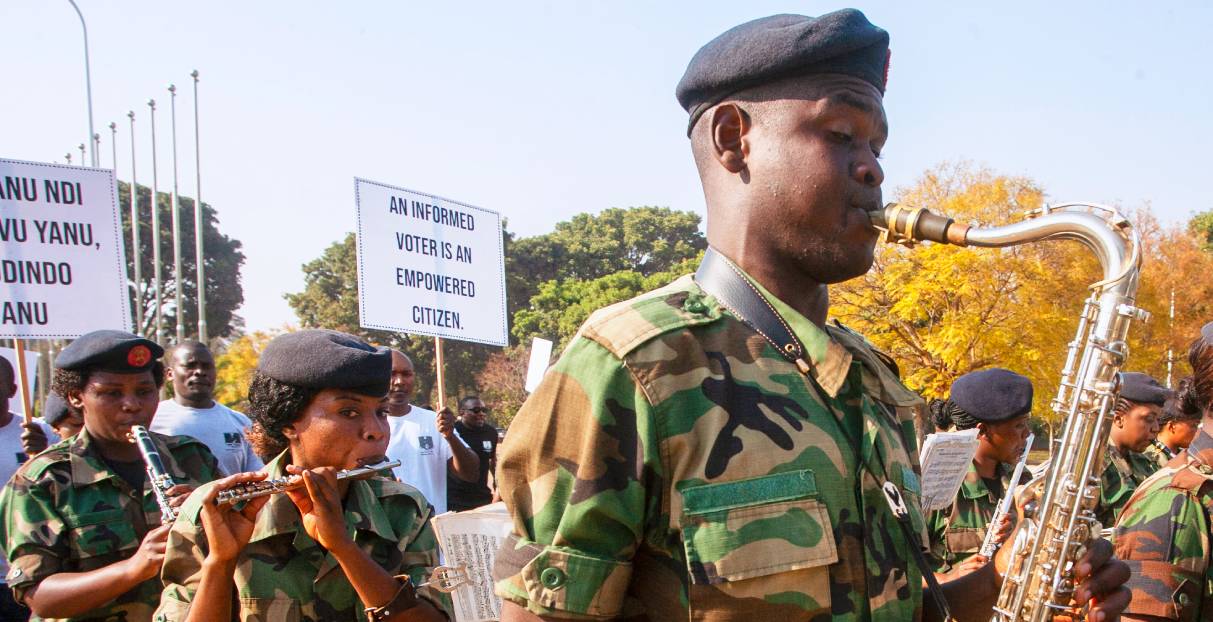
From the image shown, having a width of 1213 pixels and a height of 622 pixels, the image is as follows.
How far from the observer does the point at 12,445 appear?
21.0ft

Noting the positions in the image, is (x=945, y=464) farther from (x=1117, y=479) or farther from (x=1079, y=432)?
(x=1079, y=432)

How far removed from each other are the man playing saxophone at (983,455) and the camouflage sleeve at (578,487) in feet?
12.8

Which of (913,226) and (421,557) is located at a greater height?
(913,226)

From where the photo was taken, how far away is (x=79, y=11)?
22.9 meters

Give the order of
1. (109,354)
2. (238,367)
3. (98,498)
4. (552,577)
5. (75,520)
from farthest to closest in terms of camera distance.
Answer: (238,367) < (109,354) < (98,498) < (75,520) < (552,577)

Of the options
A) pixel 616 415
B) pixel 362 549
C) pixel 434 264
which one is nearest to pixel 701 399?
pixel 616 415

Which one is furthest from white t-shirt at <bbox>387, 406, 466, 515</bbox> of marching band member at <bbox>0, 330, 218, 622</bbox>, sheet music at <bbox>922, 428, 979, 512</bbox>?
sheet music at <bbox>922, 428, 979, 512</bbox>

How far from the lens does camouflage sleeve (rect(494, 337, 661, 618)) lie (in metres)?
1.75

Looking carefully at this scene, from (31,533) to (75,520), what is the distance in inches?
6.4

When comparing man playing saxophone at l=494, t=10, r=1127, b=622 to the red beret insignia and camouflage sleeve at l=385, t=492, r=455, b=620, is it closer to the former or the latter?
camouflage sleeve at l=385, t=492, r=455, b=620

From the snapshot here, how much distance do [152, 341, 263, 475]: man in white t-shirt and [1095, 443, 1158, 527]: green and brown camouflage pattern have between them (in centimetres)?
544

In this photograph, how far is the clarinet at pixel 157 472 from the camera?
3.82 meters

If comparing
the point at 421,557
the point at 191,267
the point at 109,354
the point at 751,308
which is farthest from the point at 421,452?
the point at 191,267

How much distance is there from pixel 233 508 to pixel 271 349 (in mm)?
616
